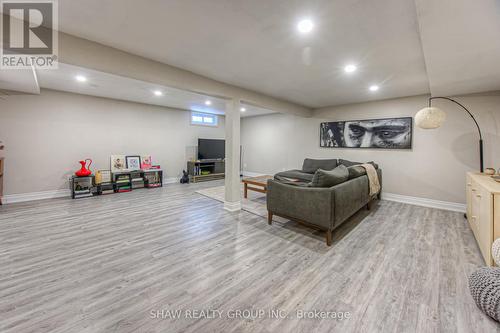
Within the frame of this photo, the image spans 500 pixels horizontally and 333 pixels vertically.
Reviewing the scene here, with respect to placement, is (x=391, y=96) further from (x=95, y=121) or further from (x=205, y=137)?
(x=95, y=121)

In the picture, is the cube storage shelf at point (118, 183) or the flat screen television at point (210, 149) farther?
the flat screen television at point (210, 149)

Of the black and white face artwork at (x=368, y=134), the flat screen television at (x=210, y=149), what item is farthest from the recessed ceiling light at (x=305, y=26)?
the flat screen television at (x=210, y=149)

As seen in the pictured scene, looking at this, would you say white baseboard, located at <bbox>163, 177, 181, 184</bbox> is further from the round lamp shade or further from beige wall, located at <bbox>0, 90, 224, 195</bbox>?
the round lamp shade

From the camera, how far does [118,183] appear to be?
5.28 m

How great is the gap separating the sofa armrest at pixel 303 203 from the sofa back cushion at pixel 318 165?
266 centimetres

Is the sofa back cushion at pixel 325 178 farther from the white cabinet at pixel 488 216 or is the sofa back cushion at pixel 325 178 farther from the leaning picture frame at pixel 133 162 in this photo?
the leaning picture frame at pixel 133 162

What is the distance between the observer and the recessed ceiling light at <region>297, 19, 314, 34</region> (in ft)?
6.25

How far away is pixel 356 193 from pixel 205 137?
5.66 metres

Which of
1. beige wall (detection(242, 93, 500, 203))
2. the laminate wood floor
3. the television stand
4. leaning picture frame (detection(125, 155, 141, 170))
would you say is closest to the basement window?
the television stand

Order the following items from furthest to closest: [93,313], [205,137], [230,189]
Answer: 1. [205,137]
2. [230,189]
3. [93,313]

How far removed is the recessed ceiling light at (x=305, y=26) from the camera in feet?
6.25

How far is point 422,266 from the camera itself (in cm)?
212

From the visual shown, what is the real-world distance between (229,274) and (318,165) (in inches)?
163

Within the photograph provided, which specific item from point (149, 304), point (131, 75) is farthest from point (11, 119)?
point (149, 304)
